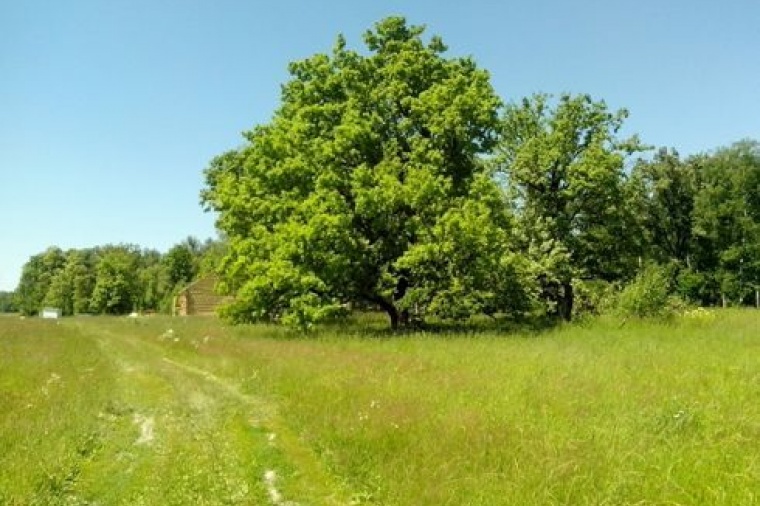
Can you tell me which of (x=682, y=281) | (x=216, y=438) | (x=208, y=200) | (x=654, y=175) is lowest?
(x=216, y=438)

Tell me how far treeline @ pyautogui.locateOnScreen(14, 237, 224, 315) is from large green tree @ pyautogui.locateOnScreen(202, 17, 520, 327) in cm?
6997

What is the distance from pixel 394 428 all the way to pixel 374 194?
1841cm

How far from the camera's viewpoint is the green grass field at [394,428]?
8.18 meters

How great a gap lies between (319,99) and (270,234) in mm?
7544

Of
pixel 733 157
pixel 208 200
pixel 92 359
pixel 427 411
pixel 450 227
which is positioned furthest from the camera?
pixel 733 157

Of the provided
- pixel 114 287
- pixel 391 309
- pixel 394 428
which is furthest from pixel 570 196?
pixel 114 287

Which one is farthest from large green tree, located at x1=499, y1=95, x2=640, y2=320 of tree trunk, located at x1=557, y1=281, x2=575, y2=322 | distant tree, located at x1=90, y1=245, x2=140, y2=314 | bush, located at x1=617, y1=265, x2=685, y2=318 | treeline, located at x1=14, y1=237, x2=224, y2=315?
distant tree, located at x1=90, y1=245, x2=140, y2=314

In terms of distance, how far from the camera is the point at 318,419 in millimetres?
12109

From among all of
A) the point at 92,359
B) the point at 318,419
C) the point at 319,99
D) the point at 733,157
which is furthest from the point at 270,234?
the point at 733,157

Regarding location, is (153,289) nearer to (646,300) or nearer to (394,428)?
(646,300)

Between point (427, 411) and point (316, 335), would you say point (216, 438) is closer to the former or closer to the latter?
point (427, 411)

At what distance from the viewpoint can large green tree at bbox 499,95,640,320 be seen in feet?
130

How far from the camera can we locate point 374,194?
1121 inches

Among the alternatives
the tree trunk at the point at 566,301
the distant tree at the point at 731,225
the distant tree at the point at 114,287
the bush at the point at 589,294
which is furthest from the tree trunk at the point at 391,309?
the distant tree at the point at 114,287
